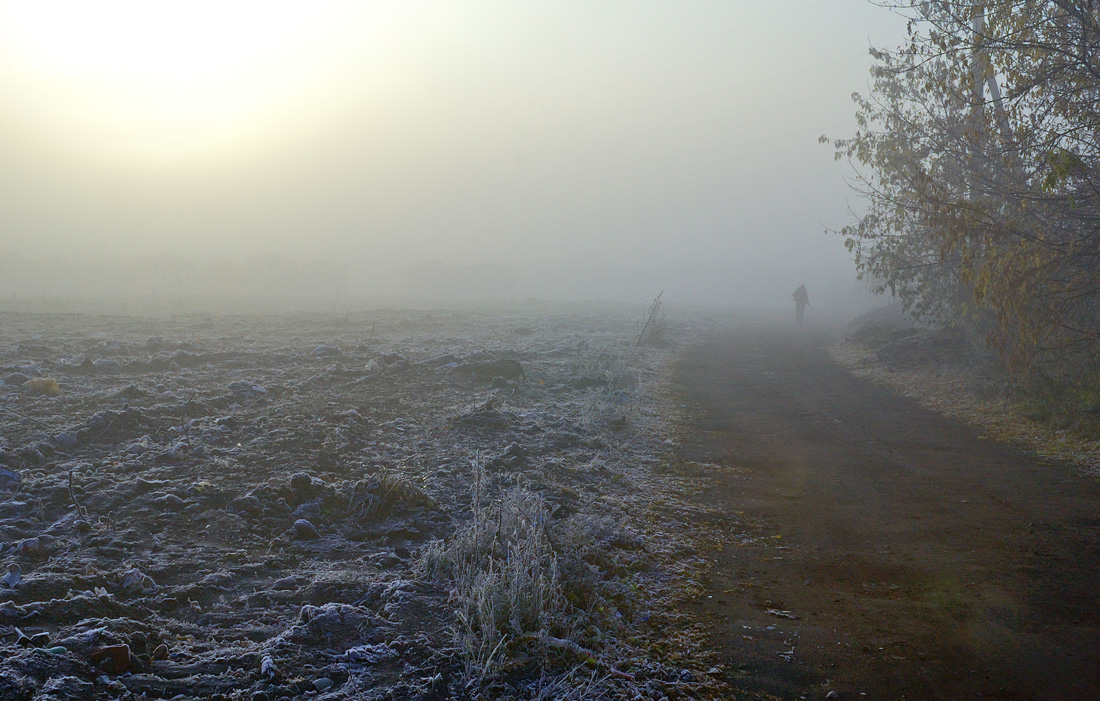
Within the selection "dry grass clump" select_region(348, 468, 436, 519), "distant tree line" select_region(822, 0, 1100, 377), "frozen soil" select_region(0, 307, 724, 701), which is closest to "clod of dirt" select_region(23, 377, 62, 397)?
"frozen soil" select_region(0, 307, 724, 701)

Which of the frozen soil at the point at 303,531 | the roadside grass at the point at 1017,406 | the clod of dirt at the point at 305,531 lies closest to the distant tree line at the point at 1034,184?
the roadside grass at the point at 1017,406

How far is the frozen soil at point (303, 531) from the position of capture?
10.9 ft

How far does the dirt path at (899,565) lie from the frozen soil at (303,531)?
49cm

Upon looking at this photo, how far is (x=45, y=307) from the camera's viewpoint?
20656 mm

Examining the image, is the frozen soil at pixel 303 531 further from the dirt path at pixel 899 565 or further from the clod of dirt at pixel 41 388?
the dirt path at pixel 899 565

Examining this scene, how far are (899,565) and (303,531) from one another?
4.53 meters

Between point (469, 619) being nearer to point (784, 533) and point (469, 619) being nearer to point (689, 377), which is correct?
point (784, 533)

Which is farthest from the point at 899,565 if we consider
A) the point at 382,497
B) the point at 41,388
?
the point at 41,388

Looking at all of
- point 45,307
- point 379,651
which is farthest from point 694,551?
point 45,307

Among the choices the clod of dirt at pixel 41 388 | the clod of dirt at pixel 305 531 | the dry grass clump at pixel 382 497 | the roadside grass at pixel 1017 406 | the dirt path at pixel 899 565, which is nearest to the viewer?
the dirt path at pixel 899 565

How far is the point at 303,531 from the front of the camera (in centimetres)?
502

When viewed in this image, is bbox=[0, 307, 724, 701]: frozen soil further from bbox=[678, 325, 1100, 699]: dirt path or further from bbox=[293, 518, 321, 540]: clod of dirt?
bbox=[678, 325, 1100, 699]: dirt path

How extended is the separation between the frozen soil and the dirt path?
0.49 metres

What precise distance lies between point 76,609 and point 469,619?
2.11 m
